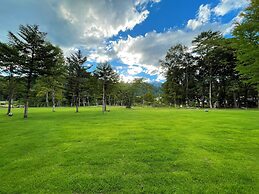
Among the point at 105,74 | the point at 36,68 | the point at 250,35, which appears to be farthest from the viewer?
the point at 105,74

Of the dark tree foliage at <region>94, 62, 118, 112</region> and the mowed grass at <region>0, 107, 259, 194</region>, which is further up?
the dark tree foliage at <region>94, 62, 118, 112</region>

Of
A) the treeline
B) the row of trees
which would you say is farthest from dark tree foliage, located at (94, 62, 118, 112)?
the row of trees

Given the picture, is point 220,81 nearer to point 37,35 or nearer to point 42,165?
point 37,35

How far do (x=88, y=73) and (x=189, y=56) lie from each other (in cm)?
3413

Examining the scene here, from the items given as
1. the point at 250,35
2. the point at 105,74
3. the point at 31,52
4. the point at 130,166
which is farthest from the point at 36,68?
the point at 250,35

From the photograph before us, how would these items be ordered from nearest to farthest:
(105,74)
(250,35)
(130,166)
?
(130,166), (250,35), (105,74)

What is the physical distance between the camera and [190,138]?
327 inches

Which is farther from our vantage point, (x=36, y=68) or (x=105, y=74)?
(x=105, y=74)

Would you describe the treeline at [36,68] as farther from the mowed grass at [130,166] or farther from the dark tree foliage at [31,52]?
the mowed grass at [130,166]

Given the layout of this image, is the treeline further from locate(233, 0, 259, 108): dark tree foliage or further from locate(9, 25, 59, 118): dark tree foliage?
locate(233, 0, 259, 108): dark tree foliage

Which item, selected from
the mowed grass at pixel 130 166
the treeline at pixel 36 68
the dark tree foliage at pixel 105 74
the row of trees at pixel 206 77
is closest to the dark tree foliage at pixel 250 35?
the mowed grass at pixel 130 166

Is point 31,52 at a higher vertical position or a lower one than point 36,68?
higher

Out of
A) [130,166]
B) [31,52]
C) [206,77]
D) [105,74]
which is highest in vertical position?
[206,77]

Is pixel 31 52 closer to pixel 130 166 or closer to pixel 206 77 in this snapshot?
pixel 130 166
